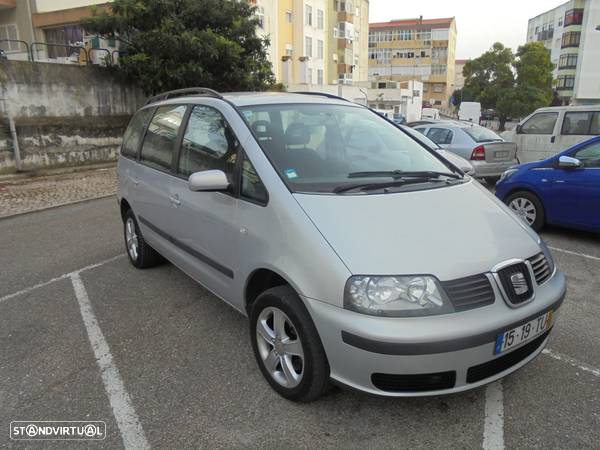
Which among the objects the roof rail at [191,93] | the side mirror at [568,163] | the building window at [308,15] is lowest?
the side mirror at [568,163]

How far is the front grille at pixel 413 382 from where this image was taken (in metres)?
2.36

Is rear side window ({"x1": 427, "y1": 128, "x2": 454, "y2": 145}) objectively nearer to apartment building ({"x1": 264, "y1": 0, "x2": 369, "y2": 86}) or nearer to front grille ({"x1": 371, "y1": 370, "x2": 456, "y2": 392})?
front grille ({"x1": 371, "y1": 370, "x2": 456, "y2": 392})

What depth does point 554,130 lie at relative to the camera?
1013cm

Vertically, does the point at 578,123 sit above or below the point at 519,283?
above

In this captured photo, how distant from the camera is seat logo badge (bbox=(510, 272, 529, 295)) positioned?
8.21ft

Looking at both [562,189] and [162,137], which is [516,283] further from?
[562,189]

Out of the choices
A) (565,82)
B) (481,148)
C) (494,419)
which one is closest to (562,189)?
(481,148)

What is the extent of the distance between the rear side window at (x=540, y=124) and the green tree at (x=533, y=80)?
1499 inches

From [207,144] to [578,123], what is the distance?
355 inches

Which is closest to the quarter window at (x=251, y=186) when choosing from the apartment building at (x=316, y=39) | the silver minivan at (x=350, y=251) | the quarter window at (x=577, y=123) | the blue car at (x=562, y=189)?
the silver minivan at (x=350, y=251)

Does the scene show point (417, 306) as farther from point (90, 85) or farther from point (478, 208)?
point (90, 85)

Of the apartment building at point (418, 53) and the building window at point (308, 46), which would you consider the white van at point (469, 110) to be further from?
the apartment building at point (418, 53)

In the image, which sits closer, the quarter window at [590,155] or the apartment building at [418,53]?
the quarter window at [590,155]

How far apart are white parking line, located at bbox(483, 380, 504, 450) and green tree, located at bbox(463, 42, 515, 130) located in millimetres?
48437
